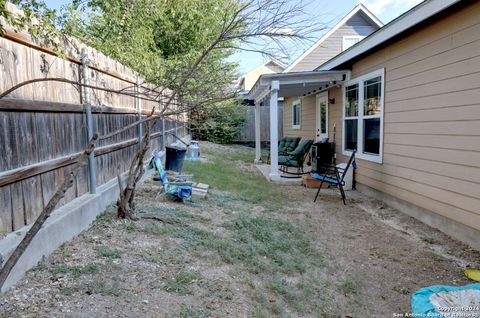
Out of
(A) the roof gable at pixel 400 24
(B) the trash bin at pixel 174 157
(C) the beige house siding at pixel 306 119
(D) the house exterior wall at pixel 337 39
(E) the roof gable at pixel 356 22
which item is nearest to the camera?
(A) the roof gable at pixel 400 24

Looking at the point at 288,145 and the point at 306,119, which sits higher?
the point at 306,119

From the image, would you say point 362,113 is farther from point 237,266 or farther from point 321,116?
point 237,266

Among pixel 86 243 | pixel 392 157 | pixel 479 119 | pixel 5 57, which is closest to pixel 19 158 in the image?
pixel 5 57

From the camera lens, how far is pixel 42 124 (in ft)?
8.93

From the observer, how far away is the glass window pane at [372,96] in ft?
19.2

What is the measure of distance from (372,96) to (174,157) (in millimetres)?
3805

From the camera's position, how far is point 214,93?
10.9ft

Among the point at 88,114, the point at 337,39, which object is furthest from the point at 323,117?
the point at 88,114

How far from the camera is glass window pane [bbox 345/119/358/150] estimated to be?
22.2 ft

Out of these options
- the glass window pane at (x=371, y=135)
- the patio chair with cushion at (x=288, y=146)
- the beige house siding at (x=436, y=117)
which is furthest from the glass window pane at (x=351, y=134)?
the patio chair with cushion at (x=288, y=146)

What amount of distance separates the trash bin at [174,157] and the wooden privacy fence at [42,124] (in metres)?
2.32

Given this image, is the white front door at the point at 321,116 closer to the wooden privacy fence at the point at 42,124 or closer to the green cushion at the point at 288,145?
the green cushion at the point at 288,145

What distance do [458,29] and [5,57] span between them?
4.44 m

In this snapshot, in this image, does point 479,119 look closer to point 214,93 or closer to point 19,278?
point 214,93
